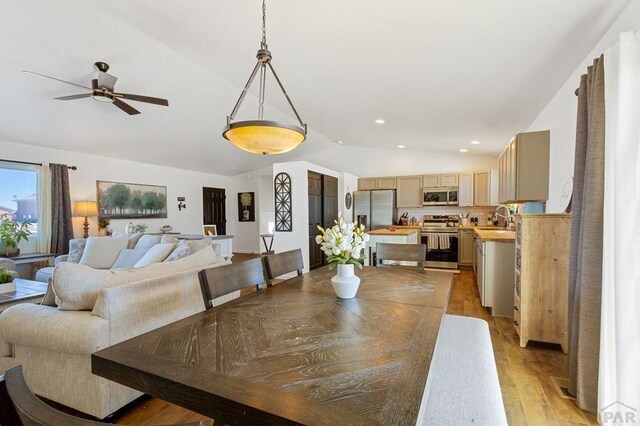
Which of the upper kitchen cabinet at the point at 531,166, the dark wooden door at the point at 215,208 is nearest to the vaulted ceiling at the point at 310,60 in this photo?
the upper kitchen cabinet at the point at 531,166

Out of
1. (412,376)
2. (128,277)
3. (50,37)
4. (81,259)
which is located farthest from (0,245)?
(412,376)

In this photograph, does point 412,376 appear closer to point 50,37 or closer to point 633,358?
point 633,358

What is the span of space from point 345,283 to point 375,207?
576 cm

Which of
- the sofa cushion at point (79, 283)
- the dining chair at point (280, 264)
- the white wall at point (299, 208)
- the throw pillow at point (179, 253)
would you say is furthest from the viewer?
the white wall at point (299, 208)

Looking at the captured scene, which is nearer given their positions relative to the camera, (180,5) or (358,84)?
(180,5)

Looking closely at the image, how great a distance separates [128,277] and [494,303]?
3.66 metres

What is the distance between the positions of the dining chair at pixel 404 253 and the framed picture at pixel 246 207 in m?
6.95

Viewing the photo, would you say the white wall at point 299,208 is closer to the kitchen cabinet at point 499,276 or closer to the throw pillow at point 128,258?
the throw pillow at point 128,258

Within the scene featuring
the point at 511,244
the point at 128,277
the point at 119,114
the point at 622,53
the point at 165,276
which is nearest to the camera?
the point at 622,53

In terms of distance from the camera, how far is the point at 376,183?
7.56m

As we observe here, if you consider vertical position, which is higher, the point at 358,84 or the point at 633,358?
the point at 358,84

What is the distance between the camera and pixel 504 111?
338 cm

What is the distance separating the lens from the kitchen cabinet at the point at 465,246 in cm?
611

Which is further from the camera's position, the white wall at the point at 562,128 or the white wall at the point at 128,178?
the white wall at the point at 128,178
